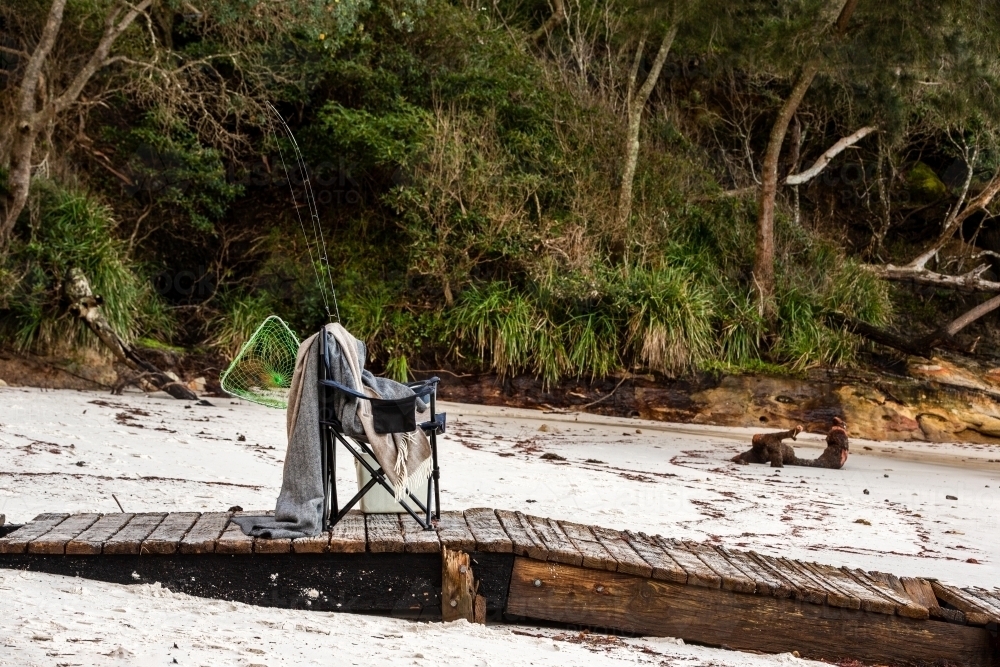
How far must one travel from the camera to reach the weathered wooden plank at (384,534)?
4395 millimetres

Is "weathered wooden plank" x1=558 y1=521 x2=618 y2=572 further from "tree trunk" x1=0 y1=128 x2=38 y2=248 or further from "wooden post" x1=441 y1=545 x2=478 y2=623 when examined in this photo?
"tree trunk" x1=0 y1=128 x2=38 y2=248

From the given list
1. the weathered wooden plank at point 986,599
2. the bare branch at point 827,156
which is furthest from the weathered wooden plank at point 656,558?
the bare branch at point 827,156

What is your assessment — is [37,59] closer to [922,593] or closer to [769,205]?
[769,205]

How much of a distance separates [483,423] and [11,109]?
7.51 meters

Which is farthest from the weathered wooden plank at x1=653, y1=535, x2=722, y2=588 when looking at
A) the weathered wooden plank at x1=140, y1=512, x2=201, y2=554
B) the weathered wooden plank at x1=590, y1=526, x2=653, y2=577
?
the weathered wooden plank at x1=140, y1=512, x2=201, y2=554

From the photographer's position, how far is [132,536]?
4406mm

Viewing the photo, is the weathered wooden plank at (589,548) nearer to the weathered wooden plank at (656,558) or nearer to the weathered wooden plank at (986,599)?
the weathered wooden plank at (656,558)

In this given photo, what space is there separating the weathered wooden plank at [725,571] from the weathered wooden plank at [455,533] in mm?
1083

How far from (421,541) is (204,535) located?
0.94 meters

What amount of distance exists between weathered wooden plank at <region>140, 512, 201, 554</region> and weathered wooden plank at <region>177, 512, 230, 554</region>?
2 centimetres

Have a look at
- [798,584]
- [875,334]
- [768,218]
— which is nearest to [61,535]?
[798,584]

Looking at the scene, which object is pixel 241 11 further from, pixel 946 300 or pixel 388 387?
pixel 946 300

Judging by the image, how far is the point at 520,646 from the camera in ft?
13.3

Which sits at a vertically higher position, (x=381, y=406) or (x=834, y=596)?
(x=381, y=406)
